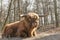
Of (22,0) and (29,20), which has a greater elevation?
(22,0)

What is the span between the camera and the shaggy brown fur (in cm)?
833

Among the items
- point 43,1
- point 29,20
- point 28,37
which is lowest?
point 28,37

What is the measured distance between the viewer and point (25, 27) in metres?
8.71

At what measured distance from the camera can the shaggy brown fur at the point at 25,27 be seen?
833 cm

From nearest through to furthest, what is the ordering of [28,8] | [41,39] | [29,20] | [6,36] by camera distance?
[41,39] → [29,20] → [6,36] → [28,8]

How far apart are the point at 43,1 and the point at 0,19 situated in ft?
9.75

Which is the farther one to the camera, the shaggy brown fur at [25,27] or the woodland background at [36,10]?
the woodland background at [36,10]

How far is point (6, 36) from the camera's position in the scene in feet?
29.5

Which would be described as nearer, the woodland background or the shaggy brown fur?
the shaggy brown fur

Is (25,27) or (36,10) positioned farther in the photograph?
→ (36,10)

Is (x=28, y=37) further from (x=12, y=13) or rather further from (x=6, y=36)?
(x=12, y=13)

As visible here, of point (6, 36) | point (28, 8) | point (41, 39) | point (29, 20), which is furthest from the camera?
point (28, 8)

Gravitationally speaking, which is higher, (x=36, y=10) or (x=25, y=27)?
(x=36, y=10)

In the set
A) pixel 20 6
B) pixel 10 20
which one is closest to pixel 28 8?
pixel 20 6
